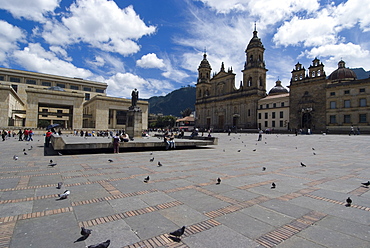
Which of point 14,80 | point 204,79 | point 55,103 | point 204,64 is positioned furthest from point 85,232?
point 204,64

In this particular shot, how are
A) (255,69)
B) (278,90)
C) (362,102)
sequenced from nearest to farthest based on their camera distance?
(362,102)
(255,69)
(278,90)

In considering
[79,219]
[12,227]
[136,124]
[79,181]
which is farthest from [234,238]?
[136,124]

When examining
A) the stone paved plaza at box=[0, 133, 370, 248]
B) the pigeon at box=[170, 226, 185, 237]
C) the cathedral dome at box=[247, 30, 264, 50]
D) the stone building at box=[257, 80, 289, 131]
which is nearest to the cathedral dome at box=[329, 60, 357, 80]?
the stone building at box=[257, 80, 289, 131]

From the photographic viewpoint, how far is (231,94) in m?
73.3

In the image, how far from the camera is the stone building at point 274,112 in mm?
57312

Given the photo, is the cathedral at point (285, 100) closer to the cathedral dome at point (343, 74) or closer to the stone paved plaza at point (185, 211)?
the cathedral dome at point (343, 74)

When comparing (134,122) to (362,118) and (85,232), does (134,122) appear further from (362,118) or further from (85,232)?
(362,118)

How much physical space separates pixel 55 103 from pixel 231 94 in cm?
5227

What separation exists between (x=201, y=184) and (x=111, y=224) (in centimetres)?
305

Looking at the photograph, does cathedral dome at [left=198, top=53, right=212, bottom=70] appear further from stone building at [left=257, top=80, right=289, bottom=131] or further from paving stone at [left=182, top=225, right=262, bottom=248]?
paving stone at [left=182, top=225, right=262, bottom=248]

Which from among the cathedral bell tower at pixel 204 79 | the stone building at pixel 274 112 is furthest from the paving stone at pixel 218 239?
the cathedral bell tower at pixel 204 79

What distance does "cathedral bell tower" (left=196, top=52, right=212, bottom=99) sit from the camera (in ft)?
285

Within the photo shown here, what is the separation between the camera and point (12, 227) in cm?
333

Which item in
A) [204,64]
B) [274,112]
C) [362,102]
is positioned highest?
[204,64]
